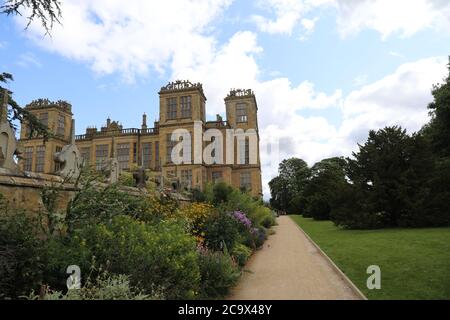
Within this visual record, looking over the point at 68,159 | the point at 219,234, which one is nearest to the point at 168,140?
the point at 219,234

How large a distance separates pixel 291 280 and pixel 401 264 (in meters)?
3.15

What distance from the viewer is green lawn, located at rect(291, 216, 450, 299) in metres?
6.78

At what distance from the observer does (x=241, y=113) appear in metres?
41.2

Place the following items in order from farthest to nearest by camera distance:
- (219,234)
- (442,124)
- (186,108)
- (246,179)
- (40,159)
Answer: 1. (246,179)
2. (40,159)
3. (186,108)
4. (442,124)
5. (219,234)

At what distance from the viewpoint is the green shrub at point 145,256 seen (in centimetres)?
540

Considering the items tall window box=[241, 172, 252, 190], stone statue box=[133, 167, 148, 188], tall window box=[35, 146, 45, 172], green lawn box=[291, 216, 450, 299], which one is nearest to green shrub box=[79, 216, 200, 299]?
green lawn box=[291, 216, 450, 299]

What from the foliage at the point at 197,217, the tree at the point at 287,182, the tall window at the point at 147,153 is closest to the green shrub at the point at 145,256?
the foliage at the point at 197,217

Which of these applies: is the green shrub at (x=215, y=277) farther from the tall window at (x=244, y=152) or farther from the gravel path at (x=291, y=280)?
the tall window at (x=244, y=152)

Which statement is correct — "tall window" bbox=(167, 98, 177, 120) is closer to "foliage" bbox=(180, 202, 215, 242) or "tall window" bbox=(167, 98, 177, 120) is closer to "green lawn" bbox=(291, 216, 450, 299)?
"green lawn" bbox=(291, 216, 450, 299)

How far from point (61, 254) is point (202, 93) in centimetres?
3429

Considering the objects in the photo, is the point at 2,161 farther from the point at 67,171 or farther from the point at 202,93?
the point at 202,93

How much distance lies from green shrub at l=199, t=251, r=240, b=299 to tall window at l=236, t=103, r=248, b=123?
34077 millimetres

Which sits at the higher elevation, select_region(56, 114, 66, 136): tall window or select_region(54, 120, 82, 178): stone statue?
select_region(56, 114, 66, 136): tall window

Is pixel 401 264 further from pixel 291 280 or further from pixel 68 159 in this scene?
pixel 68 159
